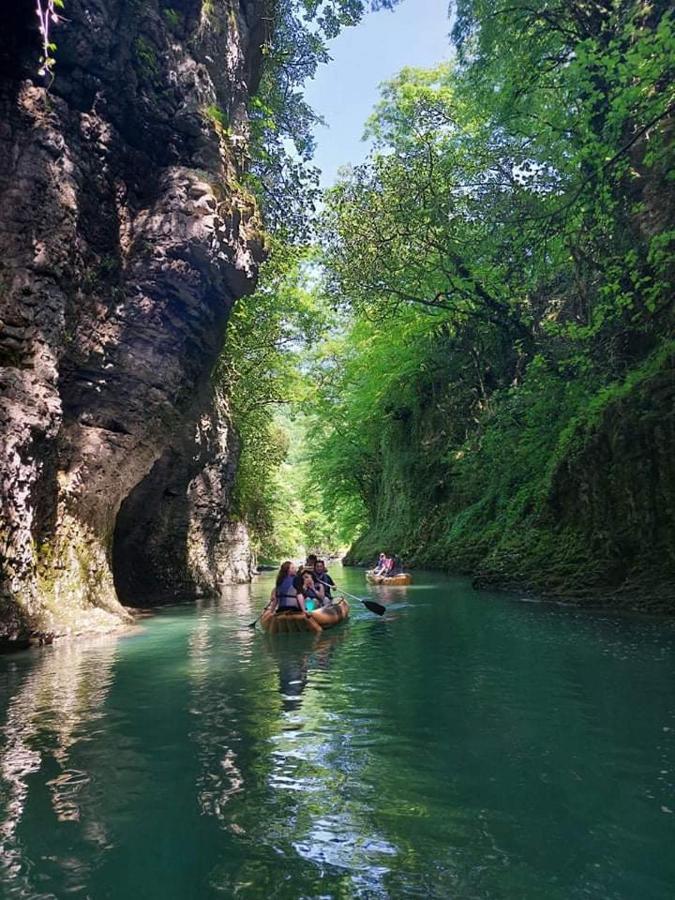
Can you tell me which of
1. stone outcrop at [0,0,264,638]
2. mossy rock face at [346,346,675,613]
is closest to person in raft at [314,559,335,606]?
mossy rock face at [346,346,675,613]

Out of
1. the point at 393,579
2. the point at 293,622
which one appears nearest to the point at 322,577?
the point at 293,622

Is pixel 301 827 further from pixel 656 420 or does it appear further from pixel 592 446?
pixel 592 446

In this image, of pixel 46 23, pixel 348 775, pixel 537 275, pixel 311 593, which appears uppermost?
pixel 537 275

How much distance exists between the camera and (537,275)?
13906 millimetres

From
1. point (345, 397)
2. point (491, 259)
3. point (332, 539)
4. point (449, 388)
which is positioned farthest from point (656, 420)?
point (332, 539)

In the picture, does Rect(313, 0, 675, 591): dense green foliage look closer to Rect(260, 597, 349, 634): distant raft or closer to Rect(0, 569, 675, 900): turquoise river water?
Rect(260, 597, 349, 634): distant raft

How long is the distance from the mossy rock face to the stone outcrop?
8.48m

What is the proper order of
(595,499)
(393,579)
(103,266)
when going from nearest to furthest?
(595,499), (103,266), (393,579)

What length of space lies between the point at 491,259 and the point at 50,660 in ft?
39.3

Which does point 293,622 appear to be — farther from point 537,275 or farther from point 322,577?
point 537,275

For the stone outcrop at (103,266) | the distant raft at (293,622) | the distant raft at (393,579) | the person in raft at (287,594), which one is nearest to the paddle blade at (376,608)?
the distant raft at (293,622)

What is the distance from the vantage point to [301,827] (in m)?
3.59

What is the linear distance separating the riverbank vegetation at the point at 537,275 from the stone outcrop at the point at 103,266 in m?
4.88

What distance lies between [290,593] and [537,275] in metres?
8.52
